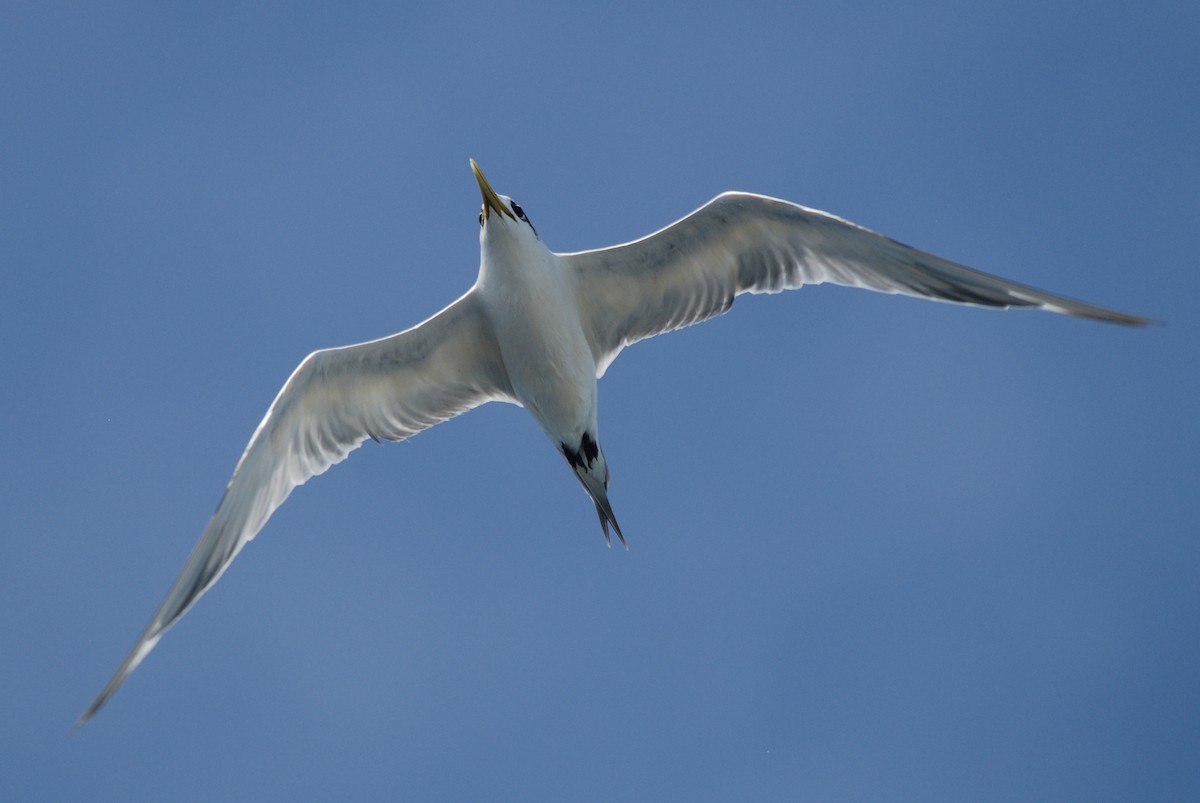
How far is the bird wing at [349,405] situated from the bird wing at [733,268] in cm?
112

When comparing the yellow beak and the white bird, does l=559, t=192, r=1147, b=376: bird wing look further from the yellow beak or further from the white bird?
the yellow beak

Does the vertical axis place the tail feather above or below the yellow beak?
below

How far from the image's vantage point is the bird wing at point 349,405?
10.3m

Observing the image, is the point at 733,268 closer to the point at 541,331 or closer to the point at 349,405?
the point at 541,331

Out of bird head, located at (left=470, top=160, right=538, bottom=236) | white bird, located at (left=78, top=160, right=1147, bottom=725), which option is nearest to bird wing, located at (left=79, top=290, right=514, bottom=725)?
Result: white bird, located at (left=78, top=160, right=1147, bottom=725)

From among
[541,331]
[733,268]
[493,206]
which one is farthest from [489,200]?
[733,268]

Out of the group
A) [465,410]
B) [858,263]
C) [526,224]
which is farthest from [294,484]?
[858,263]

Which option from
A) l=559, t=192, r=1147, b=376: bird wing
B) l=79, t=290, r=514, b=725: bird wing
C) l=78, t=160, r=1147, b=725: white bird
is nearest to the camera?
l=559, t=192, r=1147, b=376: bird wing

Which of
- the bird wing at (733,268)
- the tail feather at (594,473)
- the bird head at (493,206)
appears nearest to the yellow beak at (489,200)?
the bird head at (493,206)

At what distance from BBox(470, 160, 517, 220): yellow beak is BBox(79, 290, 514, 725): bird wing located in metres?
0.78

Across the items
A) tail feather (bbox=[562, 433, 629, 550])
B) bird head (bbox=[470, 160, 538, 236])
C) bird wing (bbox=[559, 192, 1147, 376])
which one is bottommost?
tail feather (bbox=[562, 433, 629, 550])

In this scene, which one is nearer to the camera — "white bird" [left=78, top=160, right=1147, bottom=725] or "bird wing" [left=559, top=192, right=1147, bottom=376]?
"bird wing" [left=559, top=192, right=1147, bottom=376]

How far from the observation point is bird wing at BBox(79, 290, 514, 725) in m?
10.3

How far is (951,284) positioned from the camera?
9711mm
